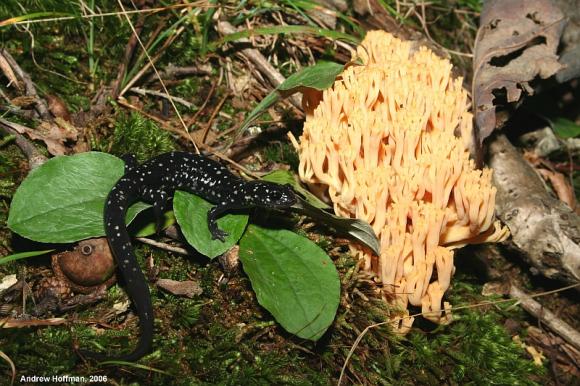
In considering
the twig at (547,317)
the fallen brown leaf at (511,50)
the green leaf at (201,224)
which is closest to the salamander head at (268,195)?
the green leaf at (201,224)

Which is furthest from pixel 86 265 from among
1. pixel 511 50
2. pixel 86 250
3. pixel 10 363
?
pixel 511 50

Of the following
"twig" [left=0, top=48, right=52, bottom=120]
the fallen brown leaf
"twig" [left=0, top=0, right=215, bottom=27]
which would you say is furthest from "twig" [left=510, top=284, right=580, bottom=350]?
"twig" [left=0, top=48, right=52, bottom=120]

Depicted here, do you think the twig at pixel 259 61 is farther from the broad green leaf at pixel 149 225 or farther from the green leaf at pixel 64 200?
the green leaf at pixel 64 200

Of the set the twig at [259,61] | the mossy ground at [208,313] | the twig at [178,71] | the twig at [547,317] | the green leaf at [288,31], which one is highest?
the green leaf at [288,31]

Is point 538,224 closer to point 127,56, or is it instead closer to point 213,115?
point 213,115

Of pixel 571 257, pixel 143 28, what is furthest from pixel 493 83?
pixel 143 28

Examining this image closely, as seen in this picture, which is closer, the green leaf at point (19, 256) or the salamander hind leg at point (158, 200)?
the green leaf at point (19, 256)

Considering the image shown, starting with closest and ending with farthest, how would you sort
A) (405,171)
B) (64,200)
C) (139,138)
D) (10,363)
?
1. (10,363)
2. (64,200)
3. (405,171)
4. (139,138)

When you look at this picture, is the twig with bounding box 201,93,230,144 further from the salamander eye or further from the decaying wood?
the decaying wood
